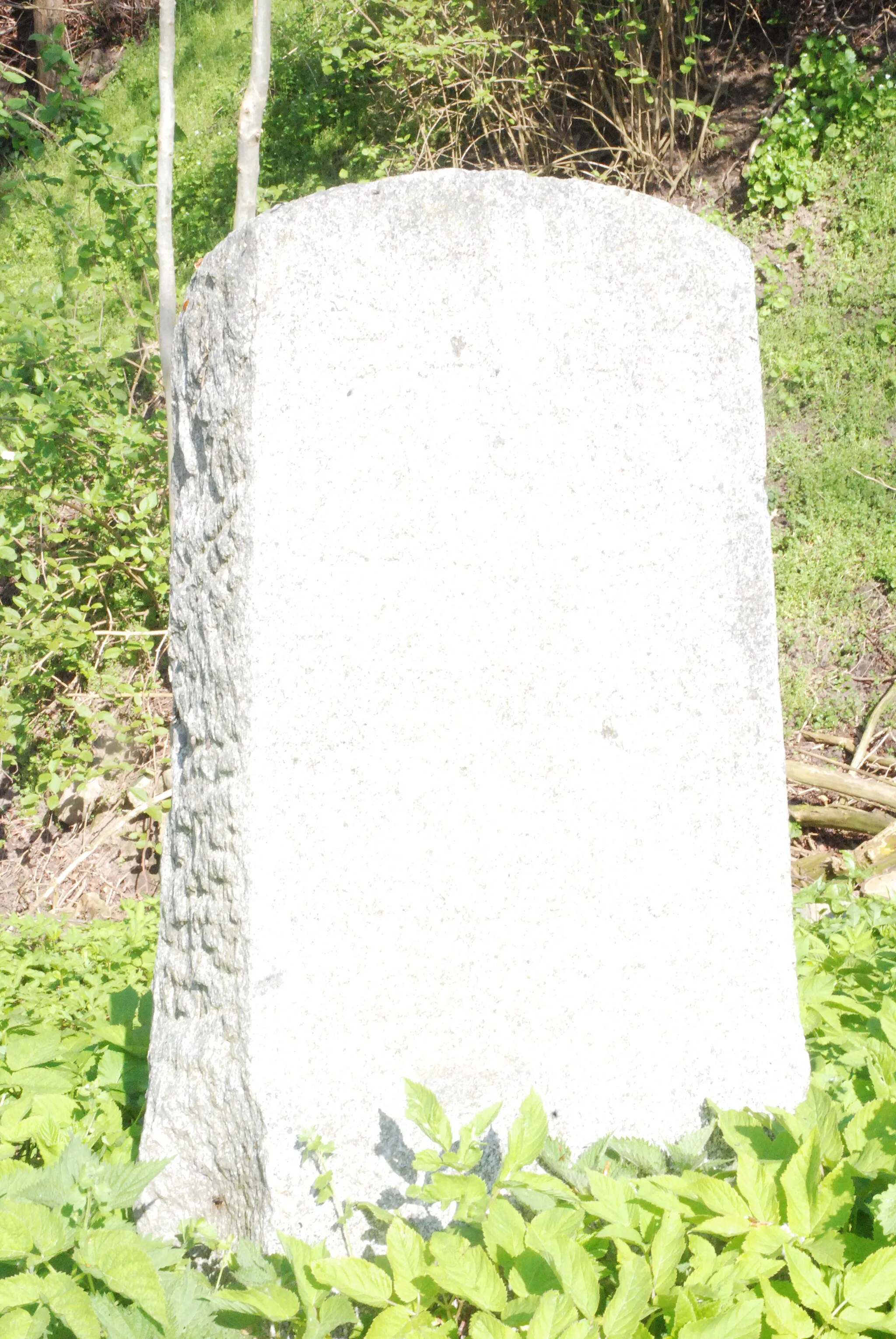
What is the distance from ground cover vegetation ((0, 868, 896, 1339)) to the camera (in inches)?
49.4

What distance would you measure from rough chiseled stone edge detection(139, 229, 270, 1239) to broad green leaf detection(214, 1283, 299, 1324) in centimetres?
22

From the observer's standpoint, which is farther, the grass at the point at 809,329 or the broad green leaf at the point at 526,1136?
the grass at the point at 809,329

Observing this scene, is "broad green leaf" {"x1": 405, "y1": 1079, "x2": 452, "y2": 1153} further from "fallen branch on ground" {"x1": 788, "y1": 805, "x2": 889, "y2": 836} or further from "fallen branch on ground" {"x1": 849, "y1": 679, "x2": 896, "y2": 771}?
"fallen branch on ground" {"x1": 849, "y1": 679, "x2": 896, "y2": 771}

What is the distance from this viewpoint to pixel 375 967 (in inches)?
65.4

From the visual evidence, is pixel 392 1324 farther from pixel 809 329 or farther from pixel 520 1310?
pixel 809 329

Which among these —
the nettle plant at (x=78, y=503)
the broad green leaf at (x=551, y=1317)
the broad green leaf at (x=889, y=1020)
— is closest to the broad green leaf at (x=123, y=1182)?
the broad green leaf at (x=551, y=1317)

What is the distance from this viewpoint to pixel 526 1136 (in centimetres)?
149

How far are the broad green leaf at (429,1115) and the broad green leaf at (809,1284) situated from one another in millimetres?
464

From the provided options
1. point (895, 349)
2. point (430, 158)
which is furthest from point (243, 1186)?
point (430, 158)

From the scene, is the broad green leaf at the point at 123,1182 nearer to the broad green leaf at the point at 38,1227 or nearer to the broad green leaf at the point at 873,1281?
the broad green leaf at the point at 38,1227

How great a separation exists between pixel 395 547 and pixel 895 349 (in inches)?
180

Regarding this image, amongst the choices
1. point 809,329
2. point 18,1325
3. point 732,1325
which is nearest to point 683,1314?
point 732,1325

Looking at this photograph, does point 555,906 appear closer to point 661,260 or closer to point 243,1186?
point 243,1186

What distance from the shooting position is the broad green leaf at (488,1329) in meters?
1.21
